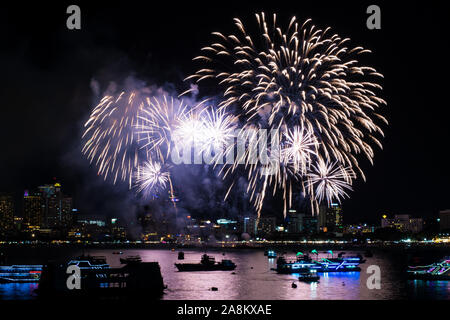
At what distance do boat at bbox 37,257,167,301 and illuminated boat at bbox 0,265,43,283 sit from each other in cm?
1891

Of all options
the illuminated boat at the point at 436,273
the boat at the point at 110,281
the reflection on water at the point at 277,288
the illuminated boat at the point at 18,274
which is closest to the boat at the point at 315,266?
the reflection on water at the point at 277,288

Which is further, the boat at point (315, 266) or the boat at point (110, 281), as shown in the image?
the boat at point (315, 266)

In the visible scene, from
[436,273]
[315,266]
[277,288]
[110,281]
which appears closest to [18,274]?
[110,281]

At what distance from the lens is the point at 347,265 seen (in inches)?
3986

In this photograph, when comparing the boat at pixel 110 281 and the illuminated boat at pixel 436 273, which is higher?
the boat at pixel 110 281

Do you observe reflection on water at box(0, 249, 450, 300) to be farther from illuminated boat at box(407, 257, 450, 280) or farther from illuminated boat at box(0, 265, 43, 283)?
illuminated boat at box(0, 265, 43, 283)

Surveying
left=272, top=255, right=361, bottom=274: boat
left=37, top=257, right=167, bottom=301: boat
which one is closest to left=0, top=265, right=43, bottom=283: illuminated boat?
left=37, top=257, right=167, bottom=301: boat

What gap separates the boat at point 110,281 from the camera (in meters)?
55.5

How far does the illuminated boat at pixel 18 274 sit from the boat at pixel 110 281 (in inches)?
745

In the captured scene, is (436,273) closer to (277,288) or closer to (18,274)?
(277,288)

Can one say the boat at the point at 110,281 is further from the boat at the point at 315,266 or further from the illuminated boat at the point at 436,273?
the illuminated boat at the point at 436,273

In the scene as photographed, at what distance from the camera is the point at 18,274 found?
244 ft
